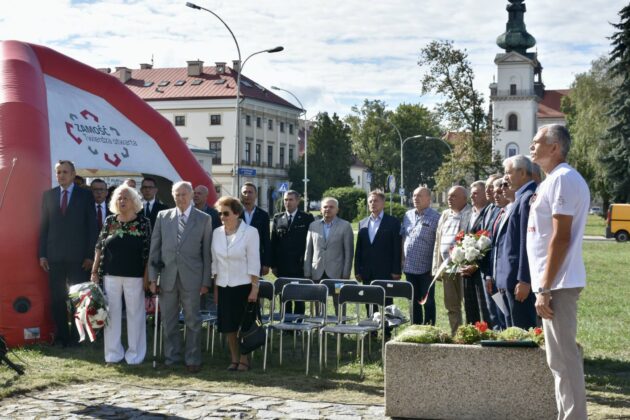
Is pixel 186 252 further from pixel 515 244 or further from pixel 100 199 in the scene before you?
pixel 515 244

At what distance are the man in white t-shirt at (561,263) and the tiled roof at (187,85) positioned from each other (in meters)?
69.0

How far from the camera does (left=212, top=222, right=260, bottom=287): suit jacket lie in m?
8.88

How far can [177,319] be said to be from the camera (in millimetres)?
9523

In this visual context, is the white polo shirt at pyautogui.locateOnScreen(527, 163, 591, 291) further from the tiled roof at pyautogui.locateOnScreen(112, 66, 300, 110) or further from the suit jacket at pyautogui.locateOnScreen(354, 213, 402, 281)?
the tiled roof at pyautogui.locateOnScreen(112, 66, 300, 110)

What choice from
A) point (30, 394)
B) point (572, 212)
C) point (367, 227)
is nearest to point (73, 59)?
point (367, 227)

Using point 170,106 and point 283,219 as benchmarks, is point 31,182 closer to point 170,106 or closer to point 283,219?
point 283,219

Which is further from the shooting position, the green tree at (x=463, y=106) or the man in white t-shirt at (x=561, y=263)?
the green tree at (x=463, y=106)

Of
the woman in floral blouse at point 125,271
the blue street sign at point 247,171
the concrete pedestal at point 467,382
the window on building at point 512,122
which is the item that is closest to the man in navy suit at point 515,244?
the concrete pedestal at point 467,382

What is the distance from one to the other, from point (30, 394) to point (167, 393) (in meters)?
1.22

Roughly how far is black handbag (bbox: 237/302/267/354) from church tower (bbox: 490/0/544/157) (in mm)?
87905

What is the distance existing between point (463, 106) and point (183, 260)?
28.5 metres

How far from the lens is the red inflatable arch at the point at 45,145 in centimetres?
1038

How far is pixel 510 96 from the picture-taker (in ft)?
319

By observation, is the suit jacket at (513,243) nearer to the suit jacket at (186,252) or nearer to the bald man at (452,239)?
the bald man at (452,239)
